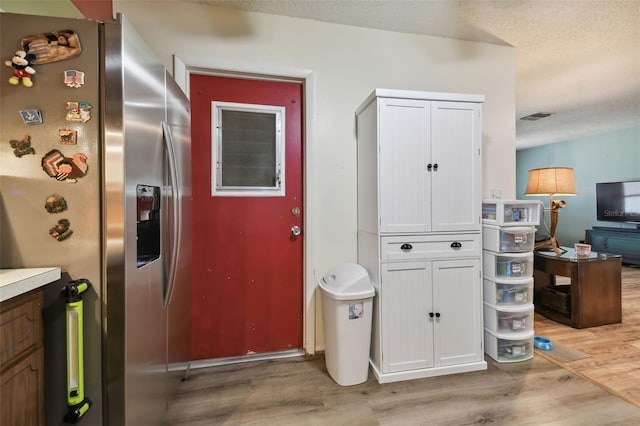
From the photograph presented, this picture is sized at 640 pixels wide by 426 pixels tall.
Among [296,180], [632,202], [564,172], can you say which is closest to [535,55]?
[564,172]

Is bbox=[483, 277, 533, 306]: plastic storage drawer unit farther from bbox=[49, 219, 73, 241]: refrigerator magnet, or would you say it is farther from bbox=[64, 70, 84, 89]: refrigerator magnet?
bbox=[64, 70, 84, 89]: refrigerator magnet

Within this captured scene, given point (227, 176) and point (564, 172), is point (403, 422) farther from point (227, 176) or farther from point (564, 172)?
point (564, 172)

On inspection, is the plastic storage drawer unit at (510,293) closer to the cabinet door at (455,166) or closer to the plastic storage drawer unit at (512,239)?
the plastic storage drawer unit at (512,239)

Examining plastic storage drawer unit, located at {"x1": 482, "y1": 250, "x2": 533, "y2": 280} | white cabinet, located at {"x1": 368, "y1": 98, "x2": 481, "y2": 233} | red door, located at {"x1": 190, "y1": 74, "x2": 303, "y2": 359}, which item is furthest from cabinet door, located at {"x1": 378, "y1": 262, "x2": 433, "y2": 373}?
red door, located at {"x1": 190, "y1": 74, "x2": 303, "y2": 359}

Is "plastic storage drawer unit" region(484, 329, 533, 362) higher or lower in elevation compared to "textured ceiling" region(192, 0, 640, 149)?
lower

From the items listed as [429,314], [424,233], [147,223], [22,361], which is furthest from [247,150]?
[429,314]

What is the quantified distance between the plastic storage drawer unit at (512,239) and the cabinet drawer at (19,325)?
2.56m

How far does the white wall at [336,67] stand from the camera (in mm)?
2074

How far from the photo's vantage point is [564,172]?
9.36 ft

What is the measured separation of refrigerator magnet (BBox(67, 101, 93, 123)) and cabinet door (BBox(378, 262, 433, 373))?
1.72 m

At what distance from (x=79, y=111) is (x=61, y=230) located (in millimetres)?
434

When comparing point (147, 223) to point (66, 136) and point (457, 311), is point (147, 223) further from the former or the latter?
point (457, 311)

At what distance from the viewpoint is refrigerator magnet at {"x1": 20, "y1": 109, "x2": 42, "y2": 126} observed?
101cm

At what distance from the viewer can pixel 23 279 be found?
2.93ft
